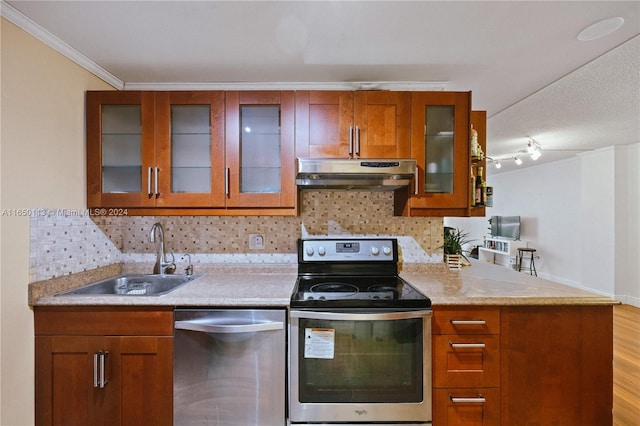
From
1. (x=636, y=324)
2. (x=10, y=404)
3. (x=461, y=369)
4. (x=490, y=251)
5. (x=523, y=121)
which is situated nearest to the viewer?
(x=10, y=404)

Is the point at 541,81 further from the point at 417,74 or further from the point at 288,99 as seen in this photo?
the point at 288,99

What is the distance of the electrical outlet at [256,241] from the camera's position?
218cm

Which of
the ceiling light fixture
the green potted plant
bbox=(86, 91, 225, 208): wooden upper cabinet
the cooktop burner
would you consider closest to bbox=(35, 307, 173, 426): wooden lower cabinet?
bbox=(86, 91, 225, 208): wooden upper cabinet

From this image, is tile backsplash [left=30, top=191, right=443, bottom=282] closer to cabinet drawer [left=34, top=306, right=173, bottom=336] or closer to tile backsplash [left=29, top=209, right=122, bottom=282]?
tile backsplash [left=29, top=209, right=122, bottom=282]

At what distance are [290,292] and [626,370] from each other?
316cm

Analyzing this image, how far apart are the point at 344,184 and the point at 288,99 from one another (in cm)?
65

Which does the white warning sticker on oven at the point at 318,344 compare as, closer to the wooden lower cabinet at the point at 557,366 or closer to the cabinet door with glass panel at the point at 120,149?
the wooden lower cabinet at the point at 557,366

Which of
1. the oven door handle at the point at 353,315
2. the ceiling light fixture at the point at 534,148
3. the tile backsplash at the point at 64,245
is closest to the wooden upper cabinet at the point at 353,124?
the oven door handle at the point at 353,315

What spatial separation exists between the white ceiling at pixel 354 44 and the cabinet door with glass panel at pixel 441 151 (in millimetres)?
244

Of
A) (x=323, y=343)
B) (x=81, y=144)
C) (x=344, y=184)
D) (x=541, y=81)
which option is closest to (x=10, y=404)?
(x=81, y=144)

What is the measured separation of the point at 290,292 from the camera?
1.63m

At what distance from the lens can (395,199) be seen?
2182 mm

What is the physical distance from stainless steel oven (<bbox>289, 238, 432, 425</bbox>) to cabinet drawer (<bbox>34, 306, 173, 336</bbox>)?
678 mm

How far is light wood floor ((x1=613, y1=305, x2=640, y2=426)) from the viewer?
80.9 inches
